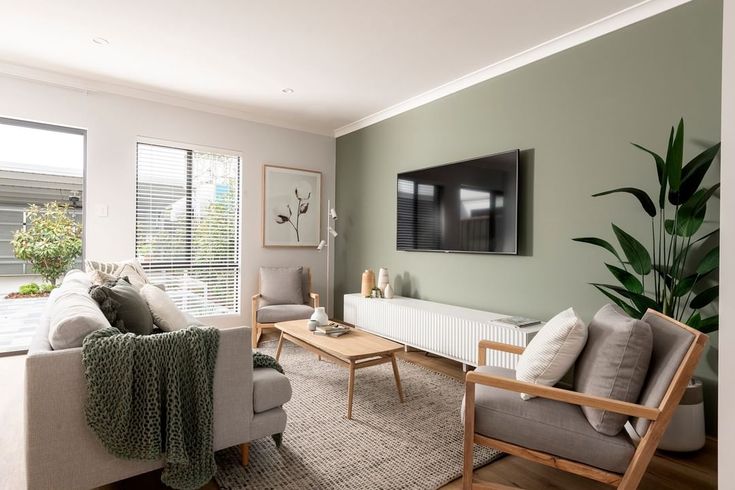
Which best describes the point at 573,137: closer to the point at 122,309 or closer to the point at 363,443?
the point at 363,443

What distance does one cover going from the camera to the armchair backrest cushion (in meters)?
1.47

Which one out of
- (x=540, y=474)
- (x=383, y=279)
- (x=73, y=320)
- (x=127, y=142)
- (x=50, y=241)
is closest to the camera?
(x=73, y=320)

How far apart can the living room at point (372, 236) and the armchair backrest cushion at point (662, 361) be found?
0.05 feet

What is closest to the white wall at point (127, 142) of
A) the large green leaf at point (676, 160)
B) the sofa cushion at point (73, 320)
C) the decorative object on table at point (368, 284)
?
the decorative object on table at point (368, 284)

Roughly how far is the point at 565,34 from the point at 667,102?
89 cm

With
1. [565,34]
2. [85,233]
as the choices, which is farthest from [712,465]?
[85,233]

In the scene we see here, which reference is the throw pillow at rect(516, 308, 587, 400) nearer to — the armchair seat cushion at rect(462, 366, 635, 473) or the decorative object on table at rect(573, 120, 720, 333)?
the armchair seat cushion at rect(462, 366, 635, 473)

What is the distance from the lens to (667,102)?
251 cm

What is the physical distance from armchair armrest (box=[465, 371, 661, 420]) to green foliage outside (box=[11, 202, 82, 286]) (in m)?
4.16

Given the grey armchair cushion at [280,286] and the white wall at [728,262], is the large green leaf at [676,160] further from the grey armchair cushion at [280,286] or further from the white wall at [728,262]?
the grey armchair cushion at [280,286]

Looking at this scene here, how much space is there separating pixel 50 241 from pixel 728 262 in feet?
16.5

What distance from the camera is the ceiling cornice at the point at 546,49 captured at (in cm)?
256

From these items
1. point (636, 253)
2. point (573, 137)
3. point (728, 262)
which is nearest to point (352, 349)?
point (636, 253)

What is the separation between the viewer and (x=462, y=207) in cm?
375
